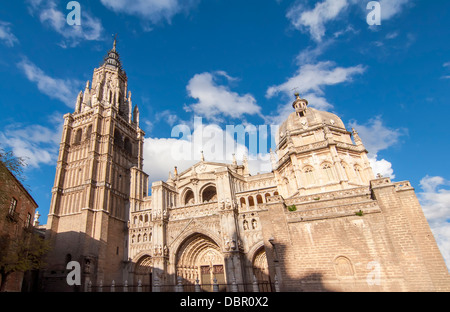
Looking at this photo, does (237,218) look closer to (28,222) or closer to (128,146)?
(28,222)

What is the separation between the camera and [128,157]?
127 feet

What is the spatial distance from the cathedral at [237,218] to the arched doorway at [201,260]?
0.35ft

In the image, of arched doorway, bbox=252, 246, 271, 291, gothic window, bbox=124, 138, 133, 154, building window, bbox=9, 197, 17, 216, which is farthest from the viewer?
gothic window, bbox=124, 138, 133, 154

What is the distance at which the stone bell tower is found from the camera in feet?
92.9

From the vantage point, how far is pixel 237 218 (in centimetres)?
2706

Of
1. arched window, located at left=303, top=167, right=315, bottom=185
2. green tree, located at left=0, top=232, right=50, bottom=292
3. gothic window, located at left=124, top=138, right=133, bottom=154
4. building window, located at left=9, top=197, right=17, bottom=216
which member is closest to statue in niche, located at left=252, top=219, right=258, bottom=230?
arched window, located at left=303, top=167, right=315, bottom=185

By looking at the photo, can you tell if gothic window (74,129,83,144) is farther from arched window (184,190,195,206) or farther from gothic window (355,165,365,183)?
gothic window (355,165,365,183)

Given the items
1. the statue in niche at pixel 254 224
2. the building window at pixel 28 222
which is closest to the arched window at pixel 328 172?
the statue in niche at pixel 254 224

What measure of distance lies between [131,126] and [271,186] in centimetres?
2471

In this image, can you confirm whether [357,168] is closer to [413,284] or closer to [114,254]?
[413,284]

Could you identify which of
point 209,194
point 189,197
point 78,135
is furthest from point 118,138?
point 209,194

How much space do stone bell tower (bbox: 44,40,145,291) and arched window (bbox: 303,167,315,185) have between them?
22.3 m
